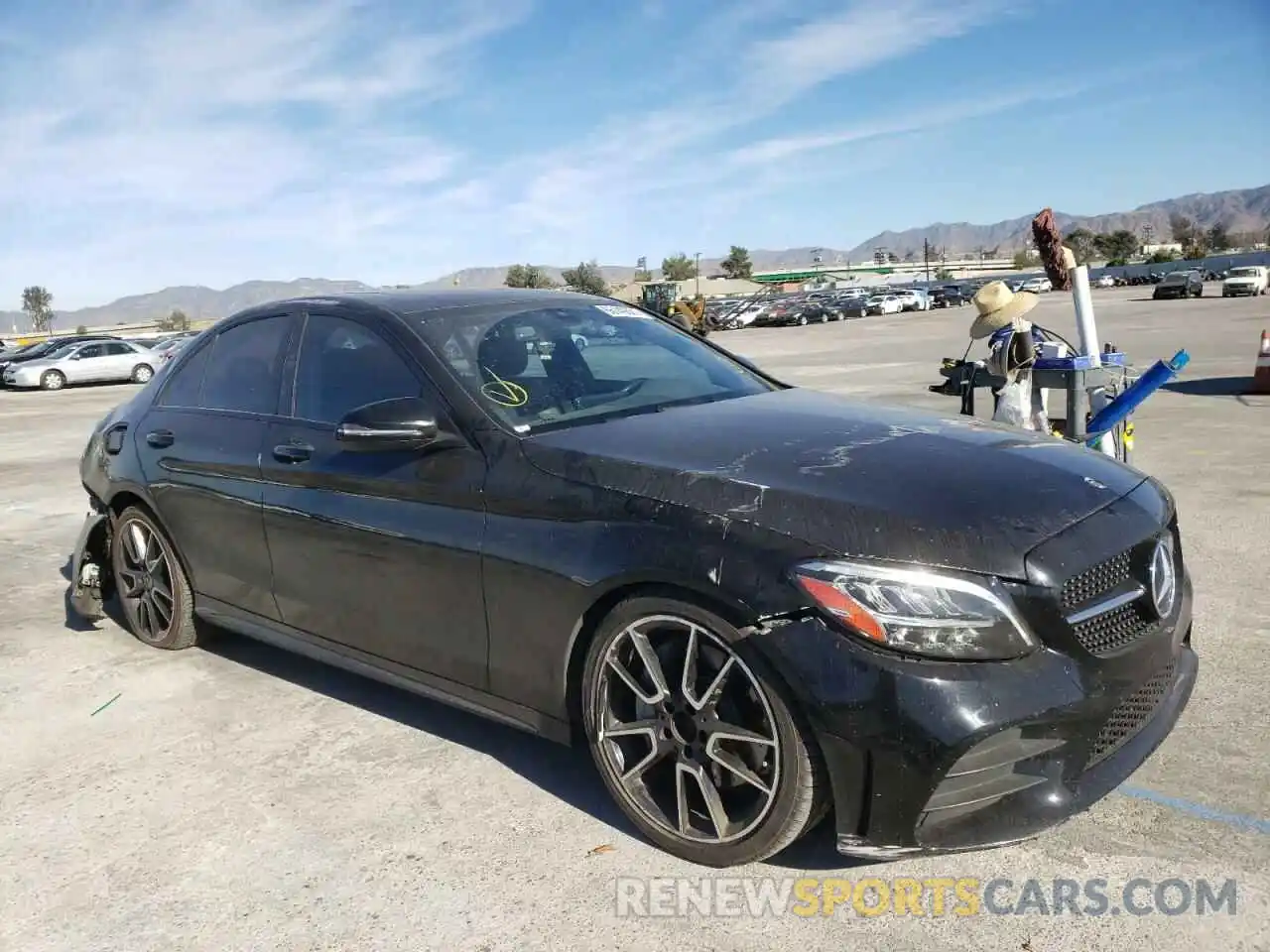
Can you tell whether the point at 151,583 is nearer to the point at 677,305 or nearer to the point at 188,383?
the point at 188,383

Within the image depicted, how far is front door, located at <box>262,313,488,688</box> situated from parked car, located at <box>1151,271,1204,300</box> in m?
56.3

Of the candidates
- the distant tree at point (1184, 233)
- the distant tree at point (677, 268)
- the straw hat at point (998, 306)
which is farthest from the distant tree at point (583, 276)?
the straw hat at point (998, 306)

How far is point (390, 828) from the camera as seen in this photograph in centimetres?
316

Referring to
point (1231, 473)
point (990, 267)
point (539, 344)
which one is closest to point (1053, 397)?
point (1231, 473)

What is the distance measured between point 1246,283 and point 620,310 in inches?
2059

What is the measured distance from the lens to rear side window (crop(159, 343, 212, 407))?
4.67 metres

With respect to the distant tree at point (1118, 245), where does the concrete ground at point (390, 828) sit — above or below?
below

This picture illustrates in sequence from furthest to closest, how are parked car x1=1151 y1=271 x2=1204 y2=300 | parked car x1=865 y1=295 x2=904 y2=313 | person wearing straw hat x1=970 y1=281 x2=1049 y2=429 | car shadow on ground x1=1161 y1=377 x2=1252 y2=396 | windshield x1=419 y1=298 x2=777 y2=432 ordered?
1. parked car x1=865 y1=295 x2=904 y2=313
2. parked car x1=1151 y1=271 x2=1204 y2=300
3. car shadow on ground x1=1161 y1=377 x2=1252 y2=396
4. person wearing straw hat x1=970 y1=281 x2=1049 y2=429
5. windshield x1=419 y1=298 x2=777 y2=432

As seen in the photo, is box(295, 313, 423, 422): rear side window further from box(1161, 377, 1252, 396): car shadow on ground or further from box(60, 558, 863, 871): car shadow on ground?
box(1161, 377, 1252, 396): car shadow on ground

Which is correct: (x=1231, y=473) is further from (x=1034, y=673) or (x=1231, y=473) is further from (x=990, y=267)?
(x=990, y=267)

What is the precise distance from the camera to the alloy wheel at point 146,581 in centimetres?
479

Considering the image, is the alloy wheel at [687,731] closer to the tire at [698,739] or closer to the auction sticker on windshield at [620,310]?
the tire at [698,739]

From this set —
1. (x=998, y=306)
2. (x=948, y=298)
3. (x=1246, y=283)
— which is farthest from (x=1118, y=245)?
(x=998, y=306)

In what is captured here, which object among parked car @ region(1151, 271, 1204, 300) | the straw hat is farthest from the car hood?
parked car @ region(1151, 271, 1204, 300)
